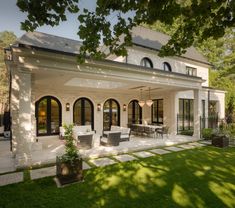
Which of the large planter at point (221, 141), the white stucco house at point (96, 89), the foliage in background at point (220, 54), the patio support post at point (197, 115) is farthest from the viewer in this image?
the foliage in background at point (220, 54)

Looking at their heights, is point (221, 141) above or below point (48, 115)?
below

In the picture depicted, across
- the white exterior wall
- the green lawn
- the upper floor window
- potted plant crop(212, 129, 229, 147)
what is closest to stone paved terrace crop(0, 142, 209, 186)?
the green lawn

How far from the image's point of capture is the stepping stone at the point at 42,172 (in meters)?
5.38

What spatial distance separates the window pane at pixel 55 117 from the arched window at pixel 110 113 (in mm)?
3767

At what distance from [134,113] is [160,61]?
17.0ft

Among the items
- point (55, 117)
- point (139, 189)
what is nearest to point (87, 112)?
point (55, 117)

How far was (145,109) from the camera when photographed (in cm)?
1638

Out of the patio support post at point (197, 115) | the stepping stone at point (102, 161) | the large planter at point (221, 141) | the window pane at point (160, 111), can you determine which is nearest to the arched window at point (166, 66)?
the window pane at point (160, 111)

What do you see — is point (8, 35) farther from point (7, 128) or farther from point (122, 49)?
point (122, 49)

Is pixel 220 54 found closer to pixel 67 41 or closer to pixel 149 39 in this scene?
pixel 149 39

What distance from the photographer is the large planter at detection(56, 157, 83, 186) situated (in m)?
4.77

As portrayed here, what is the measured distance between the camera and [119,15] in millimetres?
4293

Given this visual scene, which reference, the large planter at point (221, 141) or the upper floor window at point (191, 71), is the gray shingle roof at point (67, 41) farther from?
the large planter at point (221, 141)

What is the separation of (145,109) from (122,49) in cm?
1213
